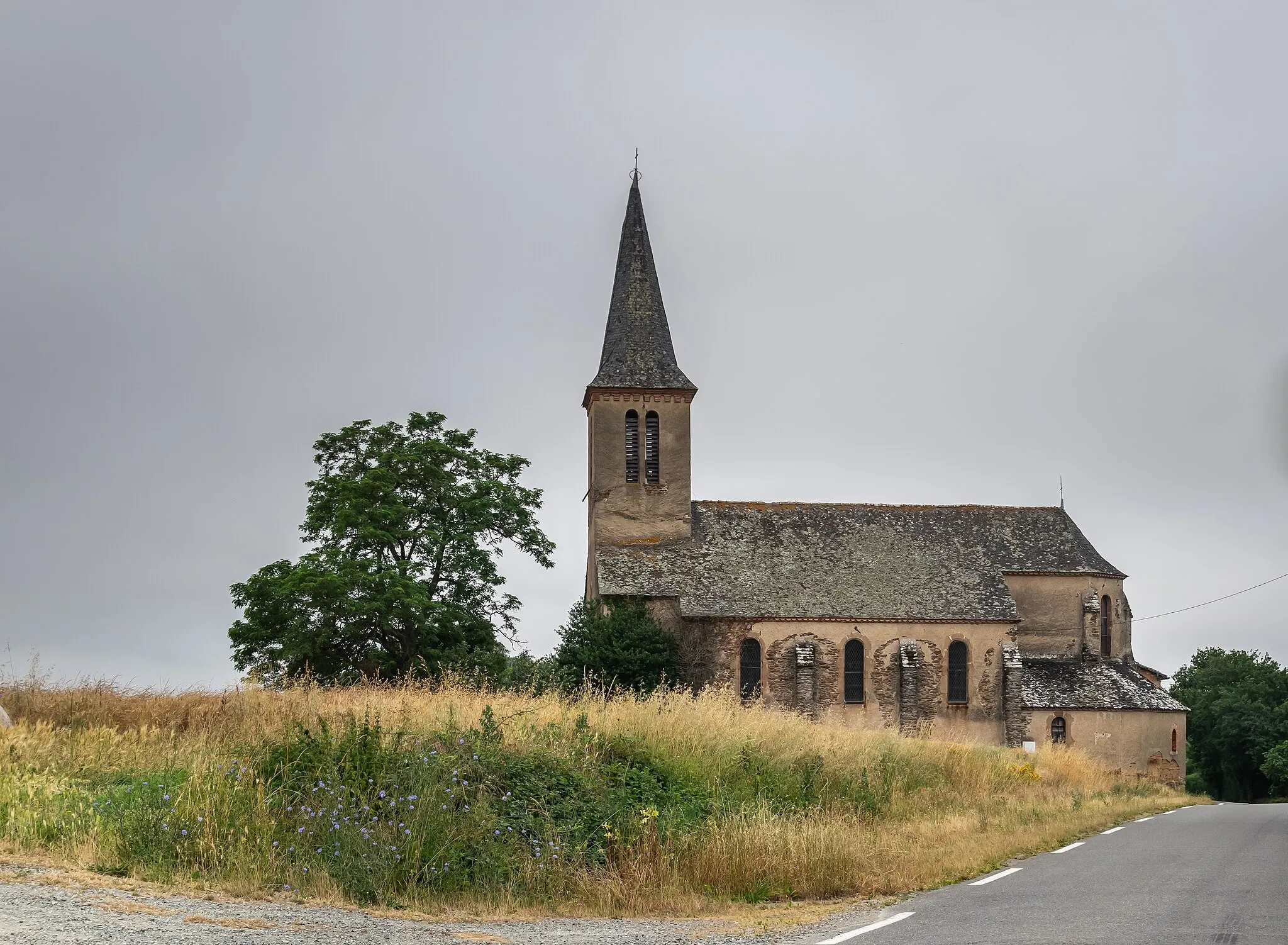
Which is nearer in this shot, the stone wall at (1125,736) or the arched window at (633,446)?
the stone wall at (1125,736)

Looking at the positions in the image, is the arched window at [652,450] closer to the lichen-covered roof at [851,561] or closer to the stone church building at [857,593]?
the stone church building at [857,593]

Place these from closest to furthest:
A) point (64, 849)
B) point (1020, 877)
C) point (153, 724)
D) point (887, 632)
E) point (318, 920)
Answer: point (318, 920) < point (64, 849) < point (1020, 877) < point (153, 724) < point (887, 632)

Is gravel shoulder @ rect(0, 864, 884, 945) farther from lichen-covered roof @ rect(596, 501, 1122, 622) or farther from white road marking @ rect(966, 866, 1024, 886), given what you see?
lichen-covered roof @ rect(596, 501, 1122, 622)

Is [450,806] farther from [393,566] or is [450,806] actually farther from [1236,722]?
[1236,722]

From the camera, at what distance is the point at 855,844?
1500 cm

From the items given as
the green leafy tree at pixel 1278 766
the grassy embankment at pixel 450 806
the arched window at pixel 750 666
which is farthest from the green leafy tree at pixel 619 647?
the green leafy tree at pixel 1278 766

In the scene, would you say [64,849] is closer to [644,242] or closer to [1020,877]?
[1020,877]

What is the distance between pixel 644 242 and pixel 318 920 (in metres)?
46.6

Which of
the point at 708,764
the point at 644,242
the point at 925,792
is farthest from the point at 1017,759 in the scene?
the point at 644,242

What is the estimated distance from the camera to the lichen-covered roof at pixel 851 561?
51438 millimetres

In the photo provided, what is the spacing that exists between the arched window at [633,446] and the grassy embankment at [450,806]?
34.6 meters

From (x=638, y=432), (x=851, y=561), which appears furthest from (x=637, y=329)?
(x=851, y=561)

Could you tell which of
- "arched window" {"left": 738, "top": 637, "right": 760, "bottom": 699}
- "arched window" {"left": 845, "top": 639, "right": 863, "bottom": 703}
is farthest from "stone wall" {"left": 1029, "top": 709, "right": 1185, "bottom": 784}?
"arched window" {"left": 738, "top": 637, "right": 760, "bottom": 699}

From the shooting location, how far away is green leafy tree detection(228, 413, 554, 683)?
42875 millimetres
